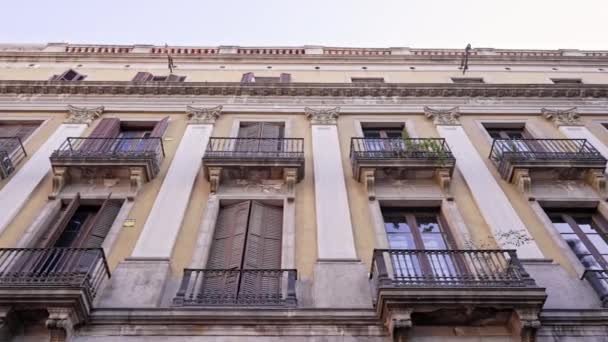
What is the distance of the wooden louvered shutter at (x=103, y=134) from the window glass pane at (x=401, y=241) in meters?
8.21

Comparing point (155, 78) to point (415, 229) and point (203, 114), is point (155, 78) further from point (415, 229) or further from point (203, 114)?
point (415, 229)

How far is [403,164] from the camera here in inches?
492

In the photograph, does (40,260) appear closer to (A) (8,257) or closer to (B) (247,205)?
(A) (8,257)

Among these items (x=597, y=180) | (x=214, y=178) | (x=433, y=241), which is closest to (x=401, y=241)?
(x=433, y=241)

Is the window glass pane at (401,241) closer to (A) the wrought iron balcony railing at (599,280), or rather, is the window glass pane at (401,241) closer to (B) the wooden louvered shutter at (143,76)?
(A) the wrought iron balcony railing at (599,280)

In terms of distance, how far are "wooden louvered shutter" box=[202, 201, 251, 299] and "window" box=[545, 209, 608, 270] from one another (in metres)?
7.22

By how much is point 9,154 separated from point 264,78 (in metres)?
9.51

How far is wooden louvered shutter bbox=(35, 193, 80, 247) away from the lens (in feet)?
33.4

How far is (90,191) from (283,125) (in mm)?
6492

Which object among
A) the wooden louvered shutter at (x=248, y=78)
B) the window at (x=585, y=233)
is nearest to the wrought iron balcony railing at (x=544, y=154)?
the window at (x=585, y=233)

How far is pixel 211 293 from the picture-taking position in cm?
894

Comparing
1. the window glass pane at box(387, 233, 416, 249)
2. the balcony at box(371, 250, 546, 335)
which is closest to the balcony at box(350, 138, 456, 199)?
the window glass pane at box(387, 233, 416, 249)

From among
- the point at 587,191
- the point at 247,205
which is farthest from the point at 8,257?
the point at 587,191

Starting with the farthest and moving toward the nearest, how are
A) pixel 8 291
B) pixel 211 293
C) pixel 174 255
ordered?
pixel 174 255 → pixel 211 293 → pixel 8 291
